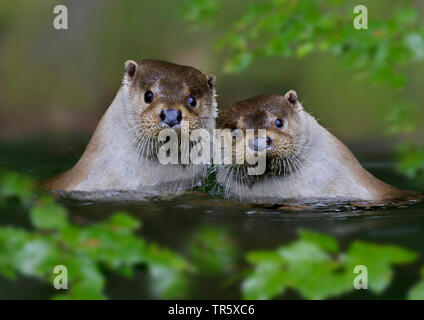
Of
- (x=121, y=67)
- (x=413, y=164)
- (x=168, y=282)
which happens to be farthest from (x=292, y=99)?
(x=121, y=67)

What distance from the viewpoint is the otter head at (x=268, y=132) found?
318 centimetres

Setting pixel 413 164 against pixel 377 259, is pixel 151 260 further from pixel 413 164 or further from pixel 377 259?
pixel 413 164

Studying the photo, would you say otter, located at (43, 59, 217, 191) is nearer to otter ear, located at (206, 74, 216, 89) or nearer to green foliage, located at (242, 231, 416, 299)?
otter ear, located at (206, 74, 216, 89)

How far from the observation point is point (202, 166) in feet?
11.8

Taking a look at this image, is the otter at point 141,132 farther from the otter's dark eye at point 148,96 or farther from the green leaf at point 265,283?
Result: the green leaf at point 265,283

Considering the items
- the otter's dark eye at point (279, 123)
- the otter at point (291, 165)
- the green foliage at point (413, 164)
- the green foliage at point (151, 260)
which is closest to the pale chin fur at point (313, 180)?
the otter at point (291, 165)

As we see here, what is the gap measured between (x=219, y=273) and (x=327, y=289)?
1.76 ft

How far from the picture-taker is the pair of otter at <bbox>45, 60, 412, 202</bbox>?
3.32m

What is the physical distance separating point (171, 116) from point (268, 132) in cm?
46

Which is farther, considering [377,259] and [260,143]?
[260,143]

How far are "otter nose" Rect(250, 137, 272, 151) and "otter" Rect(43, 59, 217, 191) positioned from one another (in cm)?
32

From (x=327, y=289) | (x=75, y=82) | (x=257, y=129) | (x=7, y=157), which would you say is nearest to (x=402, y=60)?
(x=257, y=129)

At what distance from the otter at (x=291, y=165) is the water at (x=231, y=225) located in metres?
0.17
